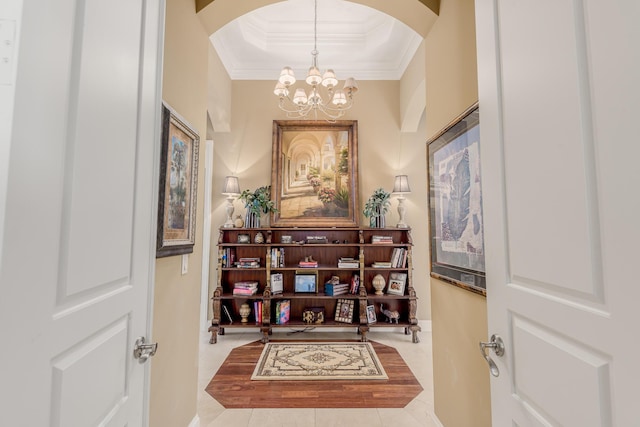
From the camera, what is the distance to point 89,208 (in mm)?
695

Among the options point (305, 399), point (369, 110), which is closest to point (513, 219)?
point (305, 399)

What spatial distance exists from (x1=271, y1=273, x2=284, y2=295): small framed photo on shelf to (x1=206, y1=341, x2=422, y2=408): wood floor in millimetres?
987

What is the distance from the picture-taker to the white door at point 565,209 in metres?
0.54

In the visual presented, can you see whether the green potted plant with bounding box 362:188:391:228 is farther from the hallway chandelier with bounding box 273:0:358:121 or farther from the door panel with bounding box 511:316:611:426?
the door panel with bounding box 511:316:611:426

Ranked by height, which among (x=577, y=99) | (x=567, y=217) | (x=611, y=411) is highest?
(x=577, y=99)

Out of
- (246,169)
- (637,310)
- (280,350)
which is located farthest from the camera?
(246,169)

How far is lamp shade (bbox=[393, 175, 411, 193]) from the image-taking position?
3.77 metres

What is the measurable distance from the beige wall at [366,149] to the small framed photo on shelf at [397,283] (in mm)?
328

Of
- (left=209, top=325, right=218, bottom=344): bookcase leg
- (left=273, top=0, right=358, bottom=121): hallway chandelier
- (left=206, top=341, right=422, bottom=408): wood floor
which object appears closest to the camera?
(left=206, top=341, right=422, bottom=408): wood floor

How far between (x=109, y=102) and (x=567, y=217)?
1.16 metres

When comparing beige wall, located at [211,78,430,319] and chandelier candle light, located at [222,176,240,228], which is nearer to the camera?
chandelier candle light, located at [222,176,240,228]

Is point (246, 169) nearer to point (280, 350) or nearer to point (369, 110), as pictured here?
point (369, 110)

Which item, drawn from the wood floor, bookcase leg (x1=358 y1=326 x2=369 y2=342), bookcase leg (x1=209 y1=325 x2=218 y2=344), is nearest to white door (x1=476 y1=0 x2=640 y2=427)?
the wood floor

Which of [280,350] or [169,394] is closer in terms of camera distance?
[169,394]
